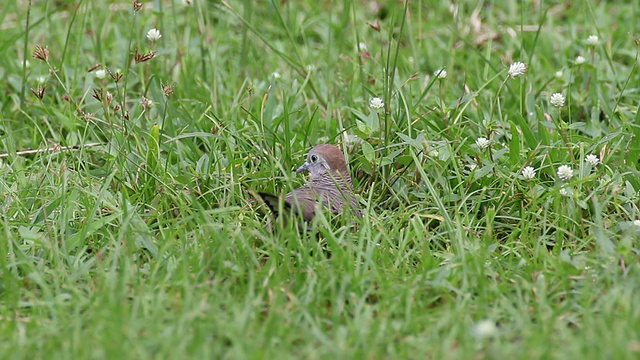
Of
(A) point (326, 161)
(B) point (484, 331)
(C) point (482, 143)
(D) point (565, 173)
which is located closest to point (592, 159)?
(D) point (565, 173)

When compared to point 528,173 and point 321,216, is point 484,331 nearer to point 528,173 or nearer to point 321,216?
point 321,216

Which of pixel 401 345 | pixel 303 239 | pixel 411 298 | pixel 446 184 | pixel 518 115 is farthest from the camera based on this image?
pixel 518 115

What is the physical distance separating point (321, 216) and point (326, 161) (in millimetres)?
523

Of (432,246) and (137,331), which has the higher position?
(137,331)

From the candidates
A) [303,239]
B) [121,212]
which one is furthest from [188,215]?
[303,239]

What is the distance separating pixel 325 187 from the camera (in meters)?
4.21

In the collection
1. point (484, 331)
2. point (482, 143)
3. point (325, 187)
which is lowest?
point (325, 187)

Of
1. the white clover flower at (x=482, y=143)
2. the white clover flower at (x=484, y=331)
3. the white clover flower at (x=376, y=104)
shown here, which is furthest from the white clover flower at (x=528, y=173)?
the white clover flower at (x=484, y=331)

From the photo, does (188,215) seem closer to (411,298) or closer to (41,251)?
(41,251)

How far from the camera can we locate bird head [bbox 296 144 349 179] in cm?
424

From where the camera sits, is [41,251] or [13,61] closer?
[41,251]

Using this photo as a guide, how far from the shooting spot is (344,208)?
390cm

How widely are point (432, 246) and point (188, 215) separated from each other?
43.0 inches

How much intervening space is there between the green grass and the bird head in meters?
0.14
